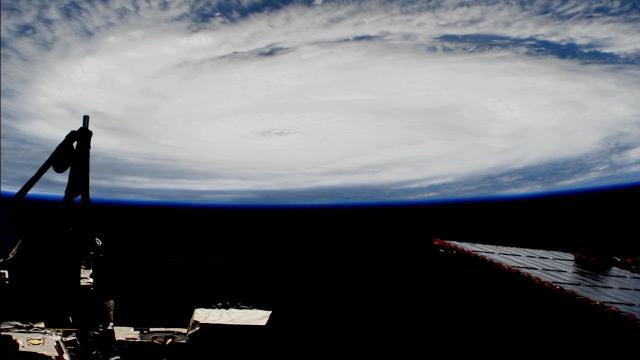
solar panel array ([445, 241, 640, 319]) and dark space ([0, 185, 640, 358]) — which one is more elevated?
solar panel array ([445, 241, 640, 319])

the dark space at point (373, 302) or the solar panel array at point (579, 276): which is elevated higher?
the solar panel array at point (579, 276)

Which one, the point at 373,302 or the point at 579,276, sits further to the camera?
the point at 373,302

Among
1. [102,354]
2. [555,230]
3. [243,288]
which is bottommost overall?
[243,288]

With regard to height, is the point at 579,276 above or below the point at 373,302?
above

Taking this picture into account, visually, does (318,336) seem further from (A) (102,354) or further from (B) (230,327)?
(A) (102,354)

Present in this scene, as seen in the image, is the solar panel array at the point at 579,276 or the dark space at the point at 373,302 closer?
the solar panel array at the point at 579,276

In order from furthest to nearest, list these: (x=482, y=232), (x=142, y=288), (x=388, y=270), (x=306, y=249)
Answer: (x=306, y=249), (x=482, y=232), (x=142, y=288), (x=388, y=270)

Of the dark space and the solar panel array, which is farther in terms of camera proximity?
the dark space

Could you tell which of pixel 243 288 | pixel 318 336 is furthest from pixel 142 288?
pixel 318 336
